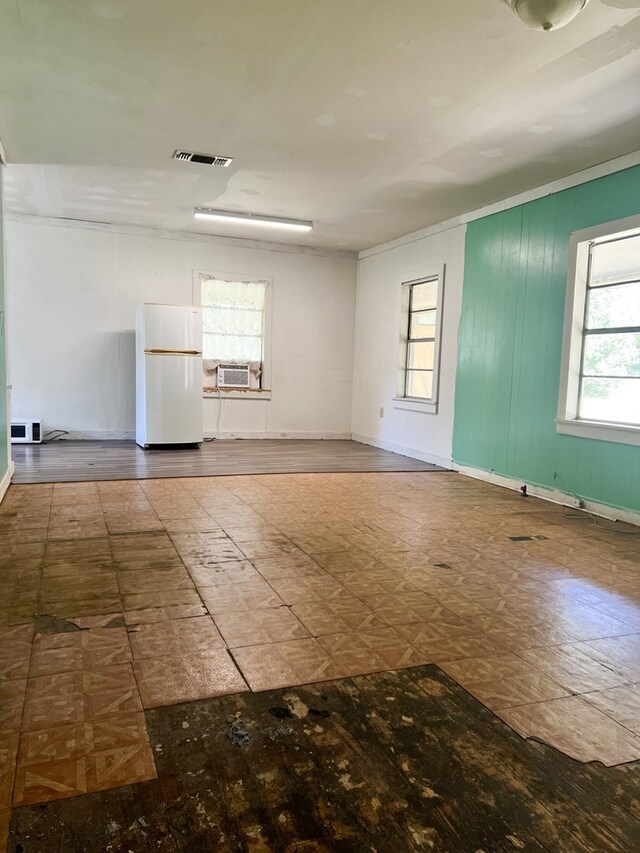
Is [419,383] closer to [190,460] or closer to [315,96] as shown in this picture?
[190,460]

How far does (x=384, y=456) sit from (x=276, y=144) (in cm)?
403

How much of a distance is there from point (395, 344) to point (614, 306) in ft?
11.2

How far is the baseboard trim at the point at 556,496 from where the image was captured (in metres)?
4.41

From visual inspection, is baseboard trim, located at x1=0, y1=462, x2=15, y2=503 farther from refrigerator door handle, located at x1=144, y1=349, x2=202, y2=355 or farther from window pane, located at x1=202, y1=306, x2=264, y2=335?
window pane, located at x1=202, y1=306, x2=264, y2=335

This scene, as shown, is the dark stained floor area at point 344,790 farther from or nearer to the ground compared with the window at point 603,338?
nearer to the ground

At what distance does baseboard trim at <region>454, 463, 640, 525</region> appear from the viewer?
4414mm

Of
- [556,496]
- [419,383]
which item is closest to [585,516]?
[556,496]

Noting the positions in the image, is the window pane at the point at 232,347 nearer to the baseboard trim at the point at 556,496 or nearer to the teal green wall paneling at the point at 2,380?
the teal green wall paneling at the point at 2,380

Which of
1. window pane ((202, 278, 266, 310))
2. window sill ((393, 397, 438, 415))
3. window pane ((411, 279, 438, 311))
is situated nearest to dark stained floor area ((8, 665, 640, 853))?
window sill ((393, 397, 438, 415))

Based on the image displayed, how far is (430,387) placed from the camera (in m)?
7.18

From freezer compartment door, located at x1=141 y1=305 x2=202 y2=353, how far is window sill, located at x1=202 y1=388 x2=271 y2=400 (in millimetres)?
1196

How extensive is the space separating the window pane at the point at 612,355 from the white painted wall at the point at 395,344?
6.10ft

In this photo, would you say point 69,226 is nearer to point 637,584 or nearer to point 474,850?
point 637,584

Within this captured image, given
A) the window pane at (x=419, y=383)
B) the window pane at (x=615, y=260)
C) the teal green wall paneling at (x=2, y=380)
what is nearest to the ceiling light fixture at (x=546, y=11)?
the window pane at (x=615, y=260)
